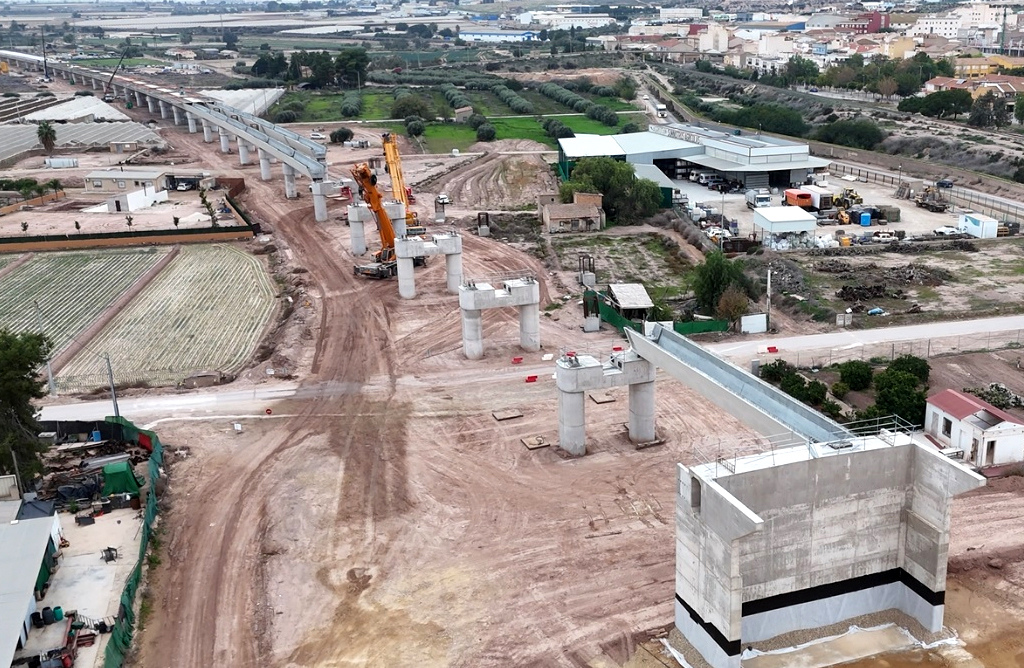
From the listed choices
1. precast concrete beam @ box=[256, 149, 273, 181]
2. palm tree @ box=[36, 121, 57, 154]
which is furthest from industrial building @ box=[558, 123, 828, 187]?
palm tree @ box=[36, 121, 57, 154]

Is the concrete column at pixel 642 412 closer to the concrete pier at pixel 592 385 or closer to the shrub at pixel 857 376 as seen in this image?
the concrete pier at pixel 592 385

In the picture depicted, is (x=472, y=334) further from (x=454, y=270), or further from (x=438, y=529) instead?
(x=438, y=529)

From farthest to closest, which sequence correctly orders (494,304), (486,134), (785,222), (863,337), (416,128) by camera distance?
(416,128)
(486,134)
(785,222)
(863,337)
(494,304)

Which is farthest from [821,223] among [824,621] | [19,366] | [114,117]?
[114,117]

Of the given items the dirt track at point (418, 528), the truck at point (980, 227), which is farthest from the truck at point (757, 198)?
the dirt track at point (418, 528)

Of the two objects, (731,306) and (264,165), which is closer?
(731,306)

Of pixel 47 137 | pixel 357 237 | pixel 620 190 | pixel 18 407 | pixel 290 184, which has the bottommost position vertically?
pixel 357 237

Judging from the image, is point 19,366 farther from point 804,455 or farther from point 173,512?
point 804,455

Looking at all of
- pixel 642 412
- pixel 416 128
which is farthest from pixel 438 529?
pixel 416 128

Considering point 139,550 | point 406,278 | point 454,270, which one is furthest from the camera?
point 454,270
